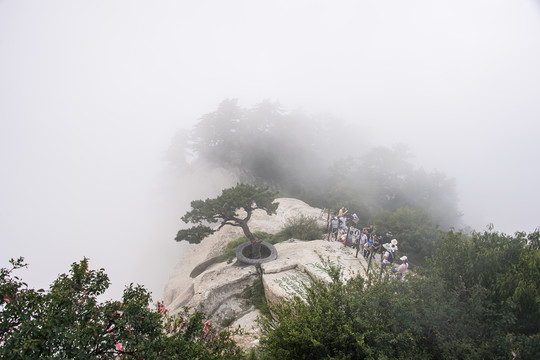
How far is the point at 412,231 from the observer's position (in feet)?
78.3

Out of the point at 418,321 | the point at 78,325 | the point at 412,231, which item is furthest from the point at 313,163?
the point at 78,325

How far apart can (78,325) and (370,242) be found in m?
14.9

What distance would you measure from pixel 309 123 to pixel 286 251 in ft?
123

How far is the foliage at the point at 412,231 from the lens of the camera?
22547mm

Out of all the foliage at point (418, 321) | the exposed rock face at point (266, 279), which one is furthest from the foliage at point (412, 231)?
the foliage at point (418, 321)

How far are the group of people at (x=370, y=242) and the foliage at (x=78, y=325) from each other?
9.64m

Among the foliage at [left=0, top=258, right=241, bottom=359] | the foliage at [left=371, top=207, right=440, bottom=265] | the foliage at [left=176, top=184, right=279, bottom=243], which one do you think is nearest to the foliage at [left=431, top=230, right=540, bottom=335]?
the foliage at [left=0, top=258, right=241, bottom=359]

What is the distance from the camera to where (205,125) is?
4725cm

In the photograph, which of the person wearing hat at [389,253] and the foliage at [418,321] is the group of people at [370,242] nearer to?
the person wearing hat at [389,253]

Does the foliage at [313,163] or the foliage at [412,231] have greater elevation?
the foliage at [313,163]

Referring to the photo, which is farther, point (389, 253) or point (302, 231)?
point (302, 231)

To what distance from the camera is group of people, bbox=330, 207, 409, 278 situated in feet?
42.7

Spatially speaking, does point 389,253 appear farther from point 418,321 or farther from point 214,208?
point 214,208

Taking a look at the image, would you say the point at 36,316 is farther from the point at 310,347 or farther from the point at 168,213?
the point at 168,213
